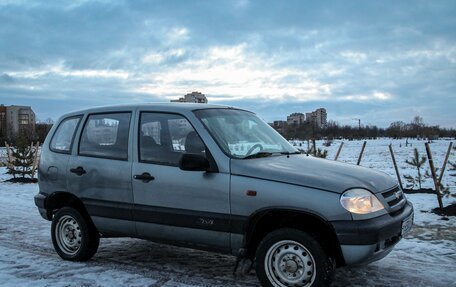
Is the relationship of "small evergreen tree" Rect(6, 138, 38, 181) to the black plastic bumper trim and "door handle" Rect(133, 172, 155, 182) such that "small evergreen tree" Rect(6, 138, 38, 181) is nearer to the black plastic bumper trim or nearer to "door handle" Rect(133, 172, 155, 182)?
"door handle" Rect(133, 172, 155, 182)

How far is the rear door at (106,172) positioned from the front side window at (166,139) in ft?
0.70

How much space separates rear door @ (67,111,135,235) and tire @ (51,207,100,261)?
26 cm

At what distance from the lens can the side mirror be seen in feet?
14.6

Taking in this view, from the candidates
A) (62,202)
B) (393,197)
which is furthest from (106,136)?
(393,197)

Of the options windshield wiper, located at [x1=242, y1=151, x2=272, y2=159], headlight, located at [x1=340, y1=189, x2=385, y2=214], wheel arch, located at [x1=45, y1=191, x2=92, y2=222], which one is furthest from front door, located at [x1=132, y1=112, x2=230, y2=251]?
headlight, located at [x1=340, y1=189, x2=385, y2=214]

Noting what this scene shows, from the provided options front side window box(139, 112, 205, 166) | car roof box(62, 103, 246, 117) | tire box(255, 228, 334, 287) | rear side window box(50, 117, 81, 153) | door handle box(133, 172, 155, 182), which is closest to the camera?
tire box(255, 228, 334, 287)

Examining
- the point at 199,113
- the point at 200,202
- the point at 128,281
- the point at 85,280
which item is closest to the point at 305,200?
the point at 200,202

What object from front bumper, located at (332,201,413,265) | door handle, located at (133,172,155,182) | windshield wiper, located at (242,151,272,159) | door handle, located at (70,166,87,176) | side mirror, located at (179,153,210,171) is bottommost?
front bumper, located at (332,201,413,265)

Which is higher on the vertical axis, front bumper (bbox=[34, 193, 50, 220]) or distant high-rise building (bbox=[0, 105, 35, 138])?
distant high-rise building (bbox=[0, 105, 35, 138])

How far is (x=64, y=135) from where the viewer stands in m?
6.03

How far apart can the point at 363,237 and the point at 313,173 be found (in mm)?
734

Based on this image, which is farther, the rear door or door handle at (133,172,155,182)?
the rear door

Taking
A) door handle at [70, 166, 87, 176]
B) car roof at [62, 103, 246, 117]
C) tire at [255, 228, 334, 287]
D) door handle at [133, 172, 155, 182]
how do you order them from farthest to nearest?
door handle at [70, 166, 87, 176] < car roof at [62, 103, 246, 117] < door handle at [133, 172, 155, 182] < tire at [255, 228, 334, 287]

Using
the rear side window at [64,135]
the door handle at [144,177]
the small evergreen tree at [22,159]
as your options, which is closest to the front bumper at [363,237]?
the door handle at [144,177]
